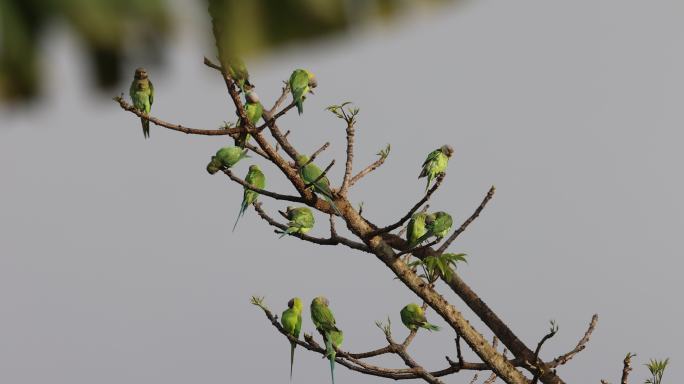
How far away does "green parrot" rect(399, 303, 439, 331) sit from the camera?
6359mm

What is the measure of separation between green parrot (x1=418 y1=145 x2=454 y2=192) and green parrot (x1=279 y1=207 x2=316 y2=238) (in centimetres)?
68

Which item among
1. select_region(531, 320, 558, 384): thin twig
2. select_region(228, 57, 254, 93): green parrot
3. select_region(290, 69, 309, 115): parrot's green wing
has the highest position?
select_region(290, 69, 309, 115): parrot's green wing

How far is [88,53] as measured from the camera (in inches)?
75.0

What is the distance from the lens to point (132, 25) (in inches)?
71.1

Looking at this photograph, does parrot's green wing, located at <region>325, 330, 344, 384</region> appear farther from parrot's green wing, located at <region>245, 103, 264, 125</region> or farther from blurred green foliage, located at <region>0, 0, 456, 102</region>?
blurred green foliage, located at <region>0, 0, 456, 102</region>

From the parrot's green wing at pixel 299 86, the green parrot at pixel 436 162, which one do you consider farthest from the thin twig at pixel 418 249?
the parrot's green wing at pixel 299 86

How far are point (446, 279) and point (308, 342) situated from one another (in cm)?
87

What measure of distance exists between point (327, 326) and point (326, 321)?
33mm

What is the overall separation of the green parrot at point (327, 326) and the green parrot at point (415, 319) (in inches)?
15.8

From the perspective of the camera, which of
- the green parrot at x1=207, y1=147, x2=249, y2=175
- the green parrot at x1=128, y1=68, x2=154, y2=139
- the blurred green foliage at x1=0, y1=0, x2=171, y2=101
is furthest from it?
the green parrot at x1=128, y1=68, x2=154, y2=139

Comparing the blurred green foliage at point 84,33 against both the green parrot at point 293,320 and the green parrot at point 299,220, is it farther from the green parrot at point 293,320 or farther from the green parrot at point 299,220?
the green parrot at point 293,320

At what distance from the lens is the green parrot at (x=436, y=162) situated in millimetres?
6316

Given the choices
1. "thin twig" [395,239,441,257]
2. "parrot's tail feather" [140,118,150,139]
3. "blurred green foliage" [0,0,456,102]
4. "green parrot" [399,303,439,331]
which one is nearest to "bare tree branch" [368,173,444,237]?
"thin twig" [395,239,441,257]

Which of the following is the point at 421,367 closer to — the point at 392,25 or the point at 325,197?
the point at 325,197
